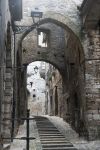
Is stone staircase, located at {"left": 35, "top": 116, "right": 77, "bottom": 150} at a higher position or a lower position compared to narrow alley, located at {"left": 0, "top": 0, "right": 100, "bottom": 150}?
lower

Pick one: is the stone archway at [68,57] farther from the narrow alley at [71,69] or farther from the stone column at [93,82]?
the stone column at [93,82]

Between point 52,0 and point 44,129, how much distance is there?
585 centimetres

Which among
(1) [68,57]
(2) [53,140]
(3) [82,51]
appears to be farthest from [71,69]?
(2) [53,140]

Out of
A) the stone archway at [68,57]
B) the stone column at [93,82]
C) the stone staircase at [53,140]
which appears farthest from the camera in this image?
the stone archway at [68,57]

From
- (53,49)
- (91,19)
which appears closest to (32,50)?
(53,49)

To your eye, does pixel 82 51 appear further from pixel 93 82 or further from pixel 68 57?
pixel 68 57

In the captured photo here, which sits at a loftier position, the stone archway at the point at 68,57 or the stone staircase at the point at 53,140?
the stone archway at the point at 68,57

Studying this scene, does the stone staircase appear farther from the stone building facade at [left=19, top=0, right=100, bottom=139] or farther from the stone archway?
the stone archway

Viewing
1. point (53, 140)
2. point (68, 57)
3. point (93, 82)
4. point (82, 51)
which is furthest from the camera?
point (68, 57)

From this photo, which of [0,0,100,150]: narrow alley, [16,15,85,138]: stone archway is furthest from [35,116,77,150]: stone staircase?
[16,15,85,138]: stone archway

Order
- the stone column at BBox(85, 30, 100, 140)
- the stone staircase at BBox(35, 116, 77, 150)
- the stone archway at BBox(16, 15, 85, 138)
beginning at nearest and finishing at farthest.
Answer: the stone staircase at BBox(35, 116, 77, 150) < the stone column at BBox(85, 30, 100, 140) < the stone archway at BBox(16, 15, 85, 138)

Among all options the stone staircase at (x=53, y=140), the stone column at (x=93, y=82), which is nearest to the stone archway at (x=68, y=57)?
the stone column at (x=93, y=82)

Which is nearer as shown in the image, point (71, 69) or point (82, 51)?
point (82, 51)

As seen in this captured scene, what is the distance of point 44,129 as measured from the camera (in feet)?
52.6
